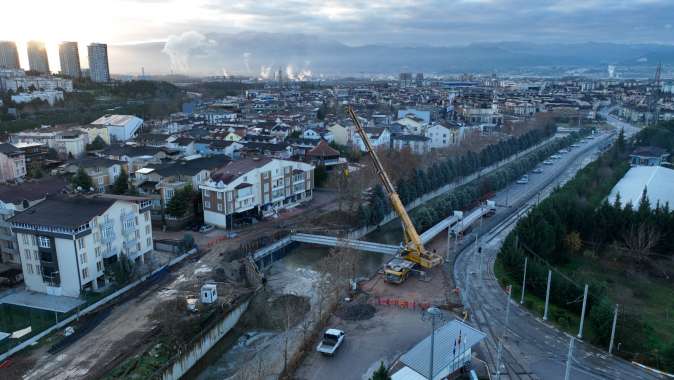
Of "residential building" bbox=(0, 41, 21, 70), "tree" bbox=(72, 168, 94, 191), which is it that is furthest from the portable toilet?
"residential building" bbox=(0, 41, 21, 70)

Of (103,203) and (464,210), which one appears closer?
(103,203)

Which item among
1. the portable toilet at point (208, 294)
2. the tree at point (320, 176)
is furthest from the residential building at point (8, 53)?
the portable toilet at point (208, 294)

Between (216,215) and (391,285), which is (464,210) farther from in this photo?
(216,215)

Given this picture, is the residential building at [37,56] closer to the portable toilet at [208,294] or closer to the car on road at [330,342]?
the portable toilet at [208,294]

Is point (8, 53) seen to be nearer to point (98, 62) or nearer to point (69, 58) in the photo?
point (69, 58)

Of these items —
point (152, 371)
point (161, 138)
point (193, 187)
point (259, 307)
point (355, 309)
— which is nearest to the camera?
point (152, 371)

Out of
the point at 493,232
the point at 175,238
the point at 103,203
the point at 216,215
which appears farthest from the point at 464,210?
the point at 103,203
